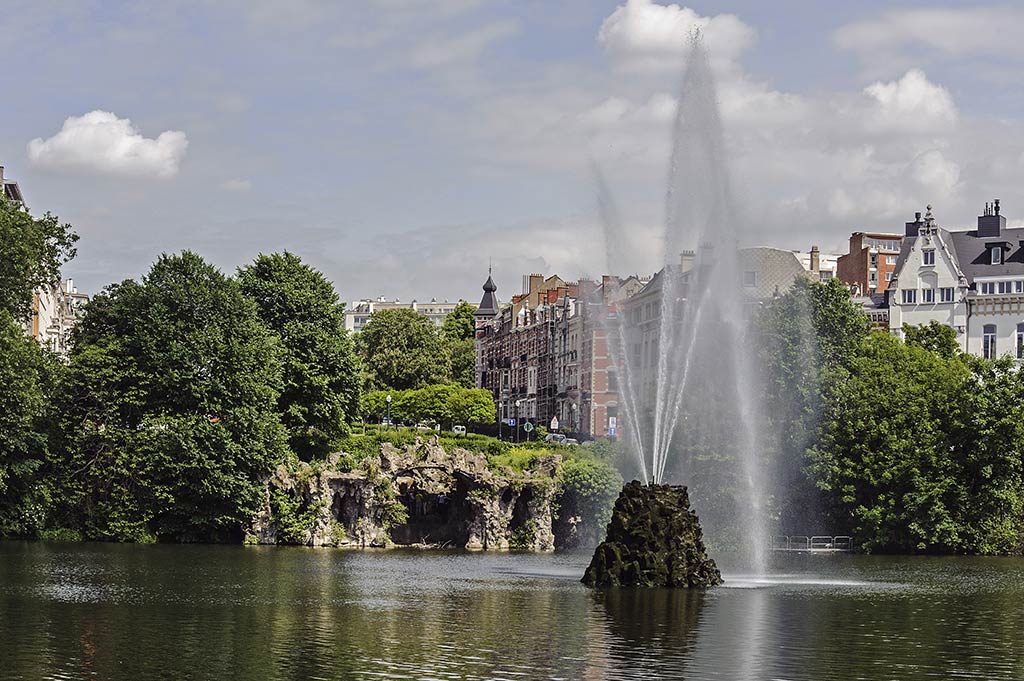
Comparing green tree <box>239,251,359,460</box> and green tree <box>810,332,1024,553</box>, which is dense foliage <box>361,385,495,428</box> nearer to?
green tree <box>239,251,359,460</box>

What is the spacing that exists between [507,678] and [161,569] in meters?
31.8

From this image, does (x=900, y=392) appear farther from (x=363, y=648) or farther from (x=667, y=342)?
(x=363, y=648)

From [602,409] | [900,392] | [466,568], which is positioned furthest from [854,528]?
[602,409]

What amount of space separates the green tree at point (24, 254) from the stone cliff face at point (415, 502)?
1718cm

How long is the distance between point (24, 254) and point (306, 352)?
67.6 feet

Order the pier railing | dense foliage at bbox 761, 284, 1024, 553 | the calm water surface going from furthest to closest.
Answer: the pier railing → dense foliage at bbox 761, 284, 1024, 553 → the calm water surface

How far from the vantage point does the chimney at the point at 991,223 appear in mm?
124250

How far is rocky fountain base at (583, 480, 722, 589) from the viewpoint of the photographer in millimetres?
52531

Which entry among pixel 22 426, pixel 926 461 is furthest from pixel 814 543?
pixel 22 426

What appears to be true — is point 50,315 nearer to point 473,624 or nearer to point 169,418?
point 169,418

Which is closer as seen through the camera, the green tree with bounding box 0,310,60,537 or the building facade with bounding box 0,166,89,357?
the green tree with bounding box 0,310,60,537

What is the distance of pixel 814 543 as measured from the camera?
284 ft

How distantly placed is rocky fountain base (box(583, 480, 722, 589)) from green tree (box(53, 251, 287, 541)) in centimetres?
3168

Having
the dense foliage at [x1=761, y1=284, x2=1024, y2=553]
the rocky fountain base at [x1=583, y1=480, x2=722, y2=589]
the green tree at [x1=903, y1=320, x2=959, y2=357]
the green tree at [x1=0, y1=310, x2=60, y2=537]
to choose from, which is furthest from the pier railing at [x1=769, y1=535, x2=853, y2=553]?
the green tree at [x1=0, y1=310, x2=60, y2=537]
